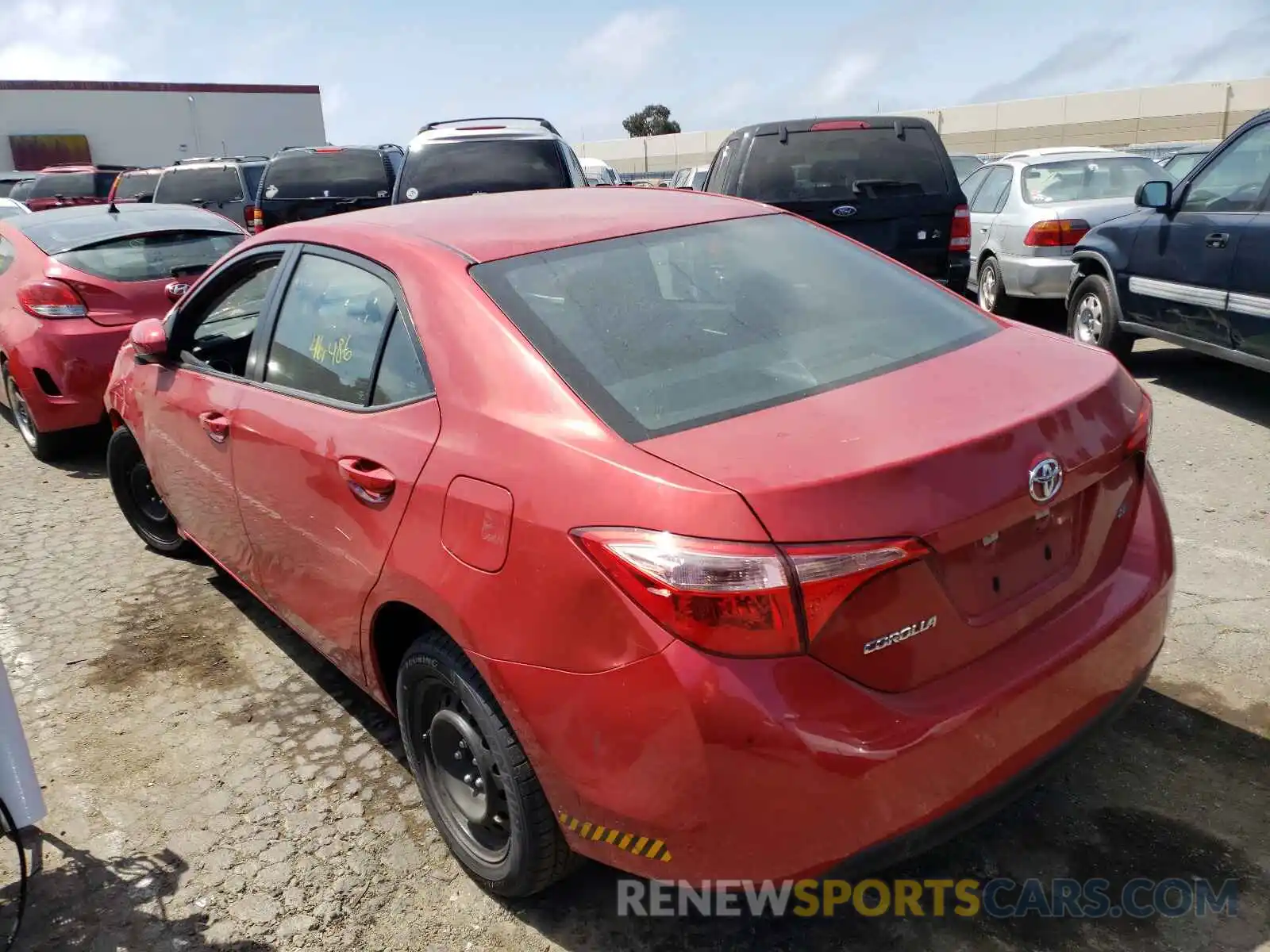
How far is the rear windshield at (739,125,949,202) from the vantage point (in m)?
7.48

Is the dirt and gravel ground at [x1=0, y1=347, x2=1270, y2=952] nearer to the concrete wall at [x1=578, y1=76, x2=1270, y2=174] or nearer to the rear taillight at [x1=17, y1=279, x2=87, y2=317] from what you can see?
the rear taillight at [x1=17, y1=279, x2=87, y2=317]

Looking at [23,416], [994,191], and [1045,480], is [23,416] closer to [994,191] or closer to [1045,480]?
[1045,480]

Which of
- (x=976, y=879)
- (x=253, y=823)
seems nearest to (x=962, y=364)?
(x=976, y=879)

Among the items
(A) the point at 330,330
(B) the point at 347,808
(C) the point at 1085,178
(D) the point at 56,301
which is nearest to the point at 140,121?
(D) the point at 56,301

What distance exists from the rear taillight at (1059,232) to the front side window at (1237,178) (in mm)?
2318

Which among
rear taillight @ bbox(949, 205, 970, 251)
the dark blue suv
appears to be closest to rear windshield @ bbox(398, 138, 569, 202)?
rear taillight @ bbox(949, 205, 970, 251)

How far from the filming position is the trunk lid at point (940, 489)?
1916 millimetres

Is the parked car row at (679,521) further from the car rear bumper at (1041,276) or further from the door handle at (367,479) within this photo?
the car rear bumper at (1041,276)

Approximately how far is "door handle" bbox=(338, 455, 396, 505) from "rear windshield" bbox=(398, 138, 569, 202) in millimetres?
6629

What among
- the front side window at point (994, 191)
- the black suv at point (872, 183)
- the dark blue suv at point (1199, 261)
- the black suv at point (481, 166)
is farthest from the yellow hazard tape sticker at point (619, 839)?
the front side window at point (994, 191)

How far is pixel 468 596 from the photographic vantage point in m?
2.26

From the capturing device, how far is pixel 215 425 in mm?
3475

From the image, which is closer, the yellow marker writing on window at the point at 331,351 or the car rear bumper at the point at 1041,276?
the yellow marker writing on window at the point at 331,351

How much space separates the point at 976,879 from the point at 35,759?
2.91 m
